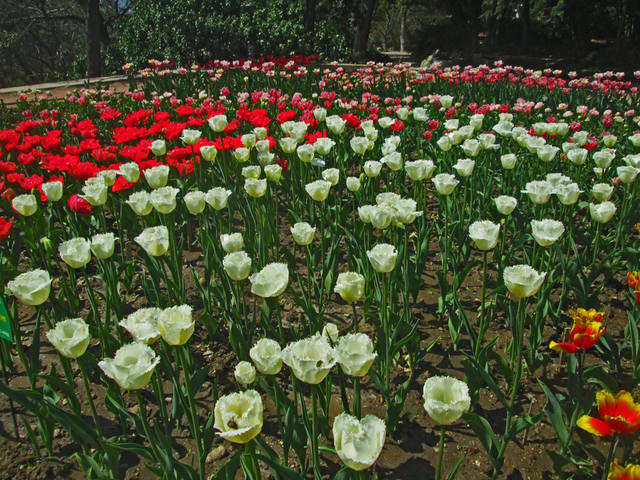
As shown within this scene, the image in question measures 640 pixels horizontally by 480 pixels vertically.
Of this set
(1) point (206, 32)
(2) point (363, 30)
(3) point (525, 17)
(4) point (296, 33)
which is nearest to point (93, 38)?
(1) point (206, 32)

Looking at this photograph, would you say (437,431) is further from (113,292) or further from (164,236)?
(113,292)

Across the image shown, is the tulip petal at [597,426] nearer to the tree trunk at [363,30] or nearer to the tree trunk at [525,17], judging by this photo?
the tree trunk at [363,30]

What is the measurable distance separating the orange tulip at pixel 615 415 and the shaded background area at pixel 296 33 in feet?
42.7

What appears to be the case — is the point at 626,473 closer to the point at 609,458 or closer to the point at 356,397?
the point at 609,458

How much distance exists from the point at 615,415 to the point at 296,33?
13959 mm

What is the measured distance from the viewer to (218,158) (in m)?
4.18

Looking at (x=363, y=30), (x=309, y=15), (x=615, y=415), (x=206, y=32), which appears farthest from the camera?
(x=363, y=30)

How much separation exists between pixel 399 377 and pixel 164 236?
1.28 meters

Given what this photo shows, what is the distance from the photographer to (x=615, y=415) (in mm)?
1426

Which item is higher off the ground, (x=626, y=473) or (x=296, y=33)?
(x=296, y=33)

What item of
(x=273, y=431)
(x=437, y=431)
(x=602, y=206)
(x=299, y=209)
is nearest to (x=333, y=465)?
(x=273, y=431)

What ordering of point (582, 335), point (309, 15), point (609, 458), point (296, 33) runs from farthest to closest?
1. point (309, 15)
2. point (296, 33)
3. point (582, 335)
4. point (609, 458)

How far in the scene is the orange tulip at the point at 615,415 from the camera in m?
1.36

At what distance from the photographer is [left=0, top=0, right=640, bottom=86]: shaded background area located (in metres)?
13.3
